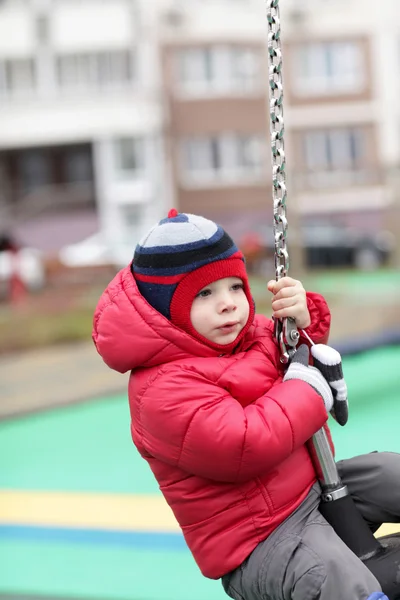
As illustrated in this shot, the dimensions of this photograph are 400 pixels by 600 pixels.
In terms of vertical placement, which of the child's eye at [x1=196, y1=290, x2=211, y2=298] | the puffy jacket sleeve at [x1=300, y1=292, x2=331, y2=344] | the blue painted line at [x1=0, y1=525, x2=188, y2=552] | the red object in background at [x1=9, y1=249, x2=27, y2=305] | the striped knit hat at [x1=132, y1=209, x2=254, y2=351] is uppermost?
the striped knit hat at [x1=132, y1=209, x2=254, y2=351]

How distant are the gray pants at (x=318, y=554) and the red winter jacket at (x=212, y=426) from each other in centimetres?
3

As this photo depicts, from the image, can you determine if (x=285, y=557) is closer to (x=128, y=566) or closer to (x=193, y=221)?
(x=193, y=221)

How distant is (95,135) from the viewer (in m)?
23.7

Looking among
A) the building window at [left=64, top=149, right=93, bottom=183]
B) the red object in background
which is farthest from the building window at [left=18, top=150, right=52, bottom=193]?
the red object in background

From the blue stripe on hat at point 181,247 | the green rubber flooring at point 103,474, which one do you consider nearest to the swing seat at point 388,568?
the blue stripe on hat at point 181,247

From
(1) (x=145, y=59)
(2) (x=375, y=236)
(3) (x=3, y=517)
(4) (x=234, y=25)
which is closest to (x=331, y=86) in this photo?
(4) (x=234, y=25)

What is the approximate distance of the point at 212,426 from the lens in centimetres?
149

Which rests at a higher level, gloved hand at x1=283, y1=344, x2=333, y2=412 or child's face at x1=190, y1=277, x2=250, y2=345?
child's face at x1=190, y1=277, x2=250, y2=345

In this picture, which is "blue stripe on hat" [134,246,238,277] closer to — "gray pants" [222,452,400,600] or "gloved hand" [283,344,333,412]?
"gloved hand" [283,344,333,412]

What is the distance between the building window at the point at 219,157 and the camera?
78.2ft

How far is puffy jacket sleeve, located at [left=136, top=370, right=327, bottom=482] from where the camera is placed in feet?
4.91

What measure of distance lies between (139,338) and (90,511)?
79.5 inches

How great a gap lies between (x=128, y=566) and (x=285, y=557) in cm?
157

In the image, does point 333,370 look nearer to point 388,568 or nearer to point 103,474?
point 388,568
